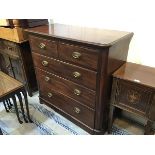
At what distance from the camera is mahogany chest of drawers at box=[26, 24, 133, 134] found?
1254 millimetres

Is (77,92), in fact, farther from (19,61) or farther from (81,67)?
(19,61)

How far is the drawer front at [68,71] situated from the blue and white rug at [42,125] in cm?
57

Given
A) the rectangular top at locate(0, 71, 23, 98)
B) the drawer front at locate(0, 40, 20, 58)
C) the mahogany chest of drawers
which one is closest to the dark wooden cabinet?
the drawer front at locate(0, 40, 20, 58)

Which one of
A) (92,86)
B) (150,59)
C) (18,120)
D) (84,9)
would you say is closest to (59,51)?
(92,86)

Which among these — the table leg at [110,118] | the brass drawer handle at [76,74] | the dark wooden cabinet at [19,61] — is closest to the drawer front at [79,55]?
the brass drawer handle at [76,74]

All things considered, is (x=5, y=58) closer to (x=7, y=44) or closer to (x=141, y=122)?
(x=7, y=44)

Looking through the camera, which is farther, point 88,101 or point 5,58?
point 5,58

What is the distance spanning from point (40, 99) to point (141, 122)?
124cm

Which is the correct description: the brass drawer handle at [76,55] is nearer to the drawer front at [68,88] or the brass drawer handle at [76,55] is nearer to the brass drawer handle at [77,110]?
the drawer front at [68,88]

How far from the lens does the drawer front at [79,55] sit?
1235mm

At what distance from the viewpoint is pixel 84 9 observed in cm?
166

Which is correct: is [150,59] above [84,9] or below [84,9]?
below

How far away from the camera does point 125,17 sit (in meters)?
1.48

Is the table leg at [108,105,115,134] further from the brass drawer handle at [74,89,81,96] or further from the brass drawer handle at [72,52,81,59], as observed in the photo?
the brass drawer handle at [72,52,81,59]
